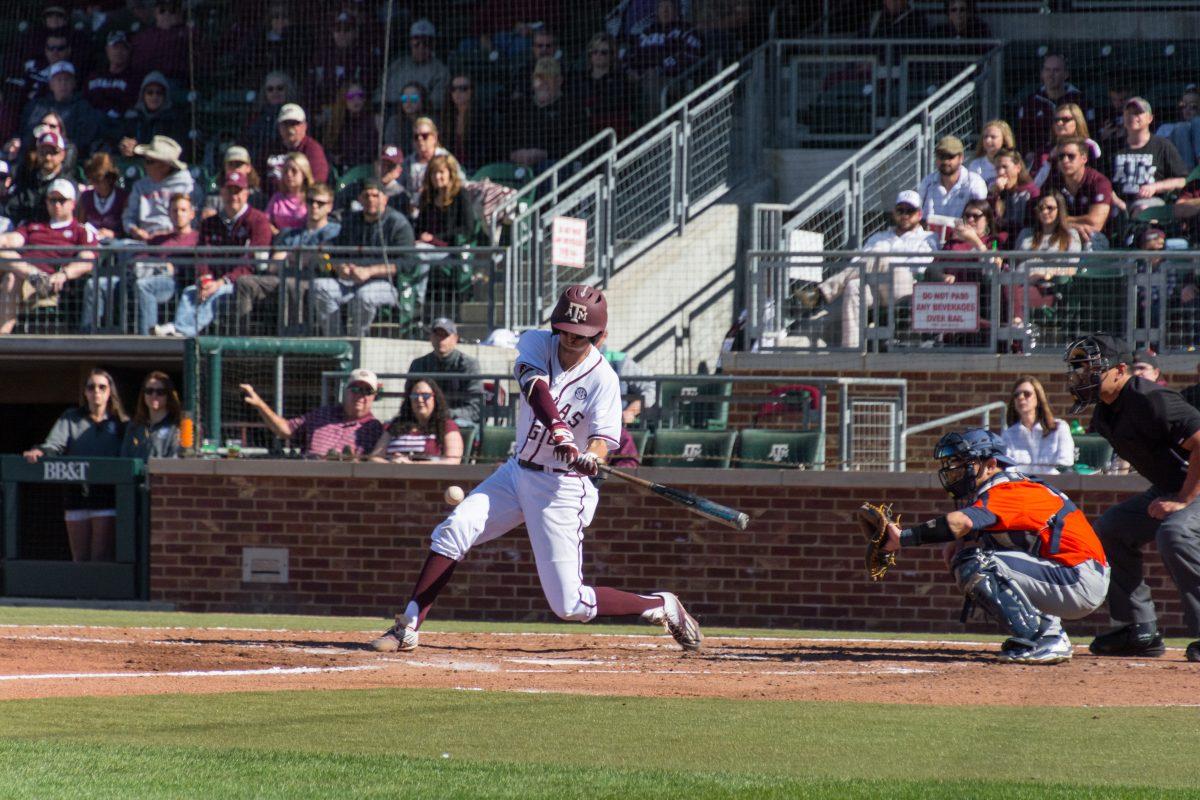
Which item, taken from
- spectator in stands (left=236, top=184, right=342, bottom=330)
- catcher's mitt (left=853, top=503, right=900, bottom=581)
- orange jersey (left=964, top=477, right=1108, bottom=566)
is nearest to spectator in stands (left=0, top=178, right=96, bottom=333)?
spectator in stands (left=236, top=184, right=342, bottom=330)

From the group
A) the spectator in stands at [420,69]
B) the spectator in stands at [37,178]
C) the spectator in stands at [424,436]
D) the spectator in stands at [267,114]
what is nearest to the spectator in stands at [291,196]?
the spectator in stands at [267,114]

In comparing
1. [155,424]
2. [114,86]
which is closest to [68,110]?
[114,86]

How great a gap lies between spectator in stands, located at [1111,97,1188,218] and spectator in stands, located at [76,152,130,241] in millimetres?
9440

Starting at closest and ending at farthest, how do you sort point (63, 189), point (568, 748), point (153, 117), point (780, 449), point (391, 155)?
point (568, 748)
point (780, 449)
point (391, 155)
point (63, 189)
point (153, 117)

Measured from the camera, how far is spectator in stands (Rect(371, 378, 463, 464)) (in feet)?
37.9

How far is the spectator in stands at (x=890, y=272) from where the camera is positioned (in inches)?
493

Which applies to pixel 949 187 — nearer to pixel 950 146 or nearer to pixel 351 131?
pixel 950 146

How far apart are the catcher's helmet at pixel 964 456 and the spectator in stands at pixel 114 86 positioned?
41.3 ft

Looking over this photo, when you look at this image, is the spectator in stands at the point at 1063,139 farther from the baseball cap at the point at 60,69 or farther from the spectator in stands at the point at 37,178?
the baseball cap at the point at 60,69

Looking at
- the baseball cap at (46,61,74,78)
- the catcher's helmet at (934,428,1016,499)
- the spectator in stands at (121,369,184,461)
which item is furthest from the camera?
the baseball cap at (46,61,74,78)

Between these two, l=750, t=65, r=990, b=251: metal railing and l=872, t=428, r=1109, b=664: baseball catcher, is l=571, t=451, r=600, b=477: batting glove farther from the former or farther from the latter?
l=750, t=65, r=990, b=251: metal railing

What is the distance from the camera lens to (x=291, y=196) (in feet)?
50.9

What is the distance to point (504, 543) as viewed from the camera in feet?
37.4

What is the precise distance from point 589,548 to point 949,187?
4.72 meters
